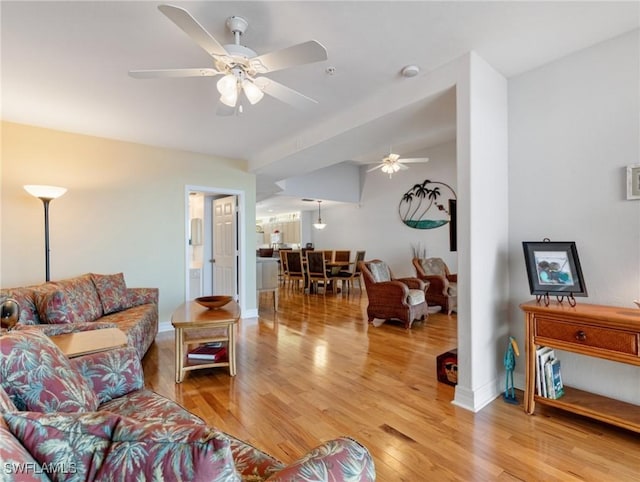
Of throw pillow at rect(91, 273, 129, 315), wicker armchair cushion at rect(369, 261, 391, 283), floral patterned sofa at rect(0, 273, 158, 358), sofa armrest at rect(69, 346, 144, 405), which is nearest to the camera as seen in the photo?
sofa armrest at rect(69, 346, 144, 405)

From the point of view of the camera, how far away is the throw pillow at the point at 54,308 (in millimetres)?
2506

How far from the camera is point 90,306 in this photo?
3156 millimetres

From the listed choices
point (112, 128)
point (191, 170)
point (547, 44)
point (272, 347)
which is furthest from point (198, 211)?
point (547, 44)

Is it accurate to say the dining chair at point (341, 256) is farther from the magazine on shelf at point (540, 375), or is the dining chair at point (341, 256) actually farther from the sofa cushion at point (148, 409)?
the sofa cushion at point (148, 409)

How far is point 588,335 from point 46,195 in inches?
188

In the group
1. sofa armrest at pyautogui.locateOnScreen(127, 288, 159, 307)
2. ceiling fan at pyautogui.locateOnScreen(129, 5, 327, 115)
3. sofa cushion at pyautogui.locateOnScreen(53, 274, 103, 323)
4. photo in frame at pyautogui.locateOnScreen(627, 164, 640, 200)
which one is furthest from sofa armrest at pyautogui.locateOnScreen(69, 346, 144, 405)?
photo in frame at pyautogui.locateOnScreen(627, 164, 640, 200)

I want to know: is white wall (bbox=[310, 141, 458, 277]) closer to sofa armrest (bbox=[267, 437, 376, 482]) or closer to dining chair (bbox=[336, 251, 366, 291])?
dining chair (bbox=[336, 251, 366, 291])

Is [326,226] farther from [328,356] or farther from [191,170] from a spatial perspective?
[328,356]

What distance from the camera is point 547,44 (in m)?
2.21

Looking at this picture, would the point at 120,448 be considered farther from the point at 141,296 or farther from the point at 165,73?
the point at 141,296

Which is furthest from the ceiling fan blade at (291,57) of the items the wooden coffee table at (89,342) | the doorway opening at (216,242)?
the doorway opening at (216,242)

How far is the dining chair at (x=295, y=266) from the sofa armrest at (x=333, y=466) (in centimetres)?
674

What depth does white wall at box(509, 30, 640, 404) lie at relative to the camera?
6.89 ft

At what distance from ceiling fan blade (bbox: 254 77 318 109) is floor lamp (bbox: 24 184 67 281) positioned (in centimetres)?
265
